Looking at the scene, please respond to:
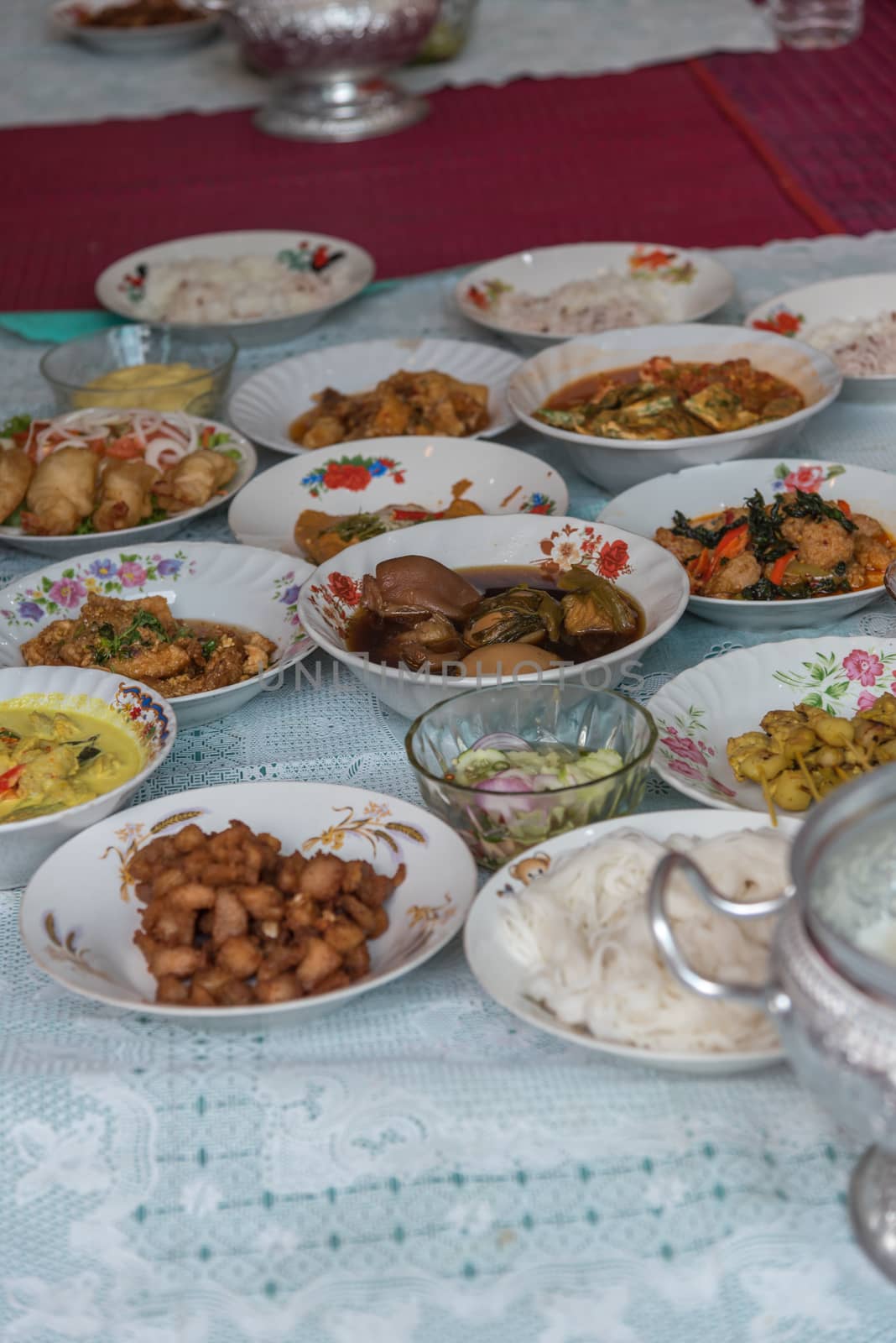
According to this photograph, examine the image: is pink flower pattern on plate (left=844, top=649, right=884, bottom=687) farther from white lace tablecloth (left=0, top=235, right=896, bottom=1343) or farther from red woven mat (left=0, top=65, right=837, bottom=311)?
red woven mat (left=0, top=65, right=837, bottom=311)

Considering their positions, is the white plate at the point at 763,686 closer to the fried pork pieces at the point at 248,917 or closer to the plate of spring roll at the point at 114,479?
the fried pork pieces at the point at 248,917

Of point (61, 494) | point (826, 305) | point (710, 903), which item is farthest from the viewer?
point (826, 305)

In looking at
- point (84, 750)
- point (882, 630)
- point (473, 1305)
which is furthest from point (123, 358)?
point (473, 1305)

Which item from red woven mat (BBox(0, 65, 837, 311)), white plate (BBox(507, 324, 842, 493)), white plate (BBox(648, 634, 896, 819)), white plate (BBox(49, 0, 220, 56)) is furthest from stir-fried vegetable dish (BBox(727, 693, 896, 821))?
white plate (BBox(49, 0, 220, 56))

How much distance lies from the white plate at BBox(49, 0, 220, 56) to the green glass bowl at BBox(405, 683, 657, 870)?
3.96 meters

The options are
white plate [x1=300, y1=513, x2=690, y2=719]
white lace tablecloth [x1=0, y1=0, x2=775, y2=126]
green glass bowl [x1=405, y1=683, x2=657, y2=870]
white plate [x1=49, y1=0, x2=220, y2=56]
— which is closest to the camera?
green glass bowl [x1=405, y1=683, x2=657, y2=870]

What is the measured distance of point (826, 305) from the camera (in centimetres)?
276

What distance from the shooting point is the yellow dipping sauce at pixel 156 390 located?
8.55ft

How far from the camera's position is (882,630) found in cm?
192

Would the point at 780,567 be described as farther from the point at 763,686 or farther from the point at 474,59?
the point at 474,59

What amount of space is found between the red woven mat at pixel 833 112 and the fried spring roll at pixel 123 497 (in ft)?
6.22

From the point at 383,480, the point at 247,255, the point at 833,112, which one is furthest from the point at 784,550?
the point at 833,112

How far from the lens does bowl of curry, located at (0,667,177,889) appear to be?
1.53m

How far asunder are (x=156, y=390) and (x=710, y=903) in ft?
6.18
